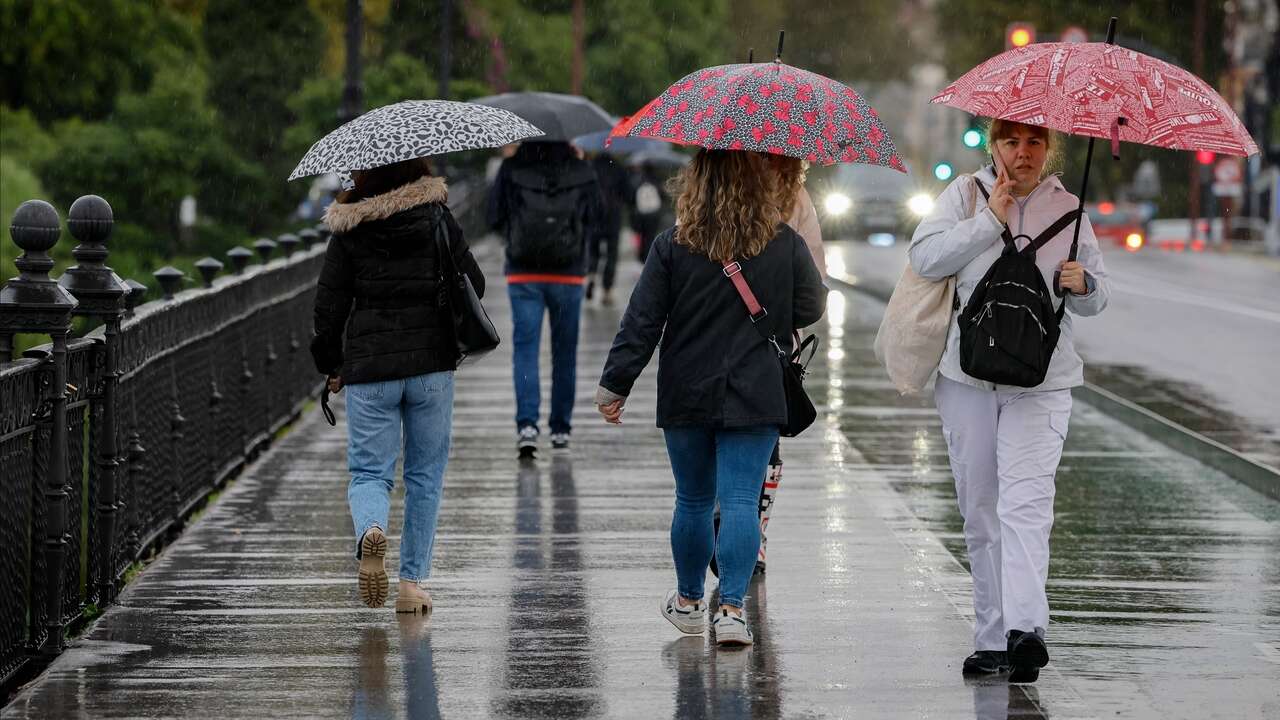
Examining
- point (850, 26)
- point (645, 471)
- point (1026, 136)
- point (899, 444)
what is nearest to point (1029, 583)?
point (1026, 136)

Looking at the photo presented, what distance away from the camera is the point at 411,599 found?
23.9 feet

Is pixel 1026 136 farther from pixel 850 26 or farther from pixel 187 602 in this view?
pixel 850 26

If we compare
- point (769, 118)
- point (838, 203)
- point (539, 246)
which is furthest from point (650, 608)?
point (838, 203)

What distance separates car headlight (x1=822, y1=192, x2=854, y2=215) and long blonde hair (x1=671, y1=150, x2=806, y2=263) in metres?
34.0

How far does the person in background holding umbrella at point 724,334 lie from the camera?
6609mm

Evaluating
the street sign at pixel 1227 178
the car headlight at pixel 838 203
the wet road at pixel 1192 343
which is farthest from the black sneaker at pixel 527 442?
the street sign at pixel 1227 178

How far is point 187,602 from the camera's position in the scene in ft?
24.7

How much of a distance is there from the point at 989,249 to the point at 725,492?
1167 millimetres

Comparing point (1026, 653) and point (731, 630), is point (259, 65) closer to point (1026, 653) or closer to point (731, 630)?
point (731, 630)

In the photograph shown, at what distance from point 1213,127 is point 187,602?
3.95 meters

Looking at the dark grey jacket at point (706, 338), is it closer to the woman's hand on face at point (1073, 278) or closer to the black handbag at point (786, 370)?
the black handbag at point (786, 370)

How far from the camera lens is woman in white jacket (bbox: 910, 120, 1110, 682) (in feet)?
20.5

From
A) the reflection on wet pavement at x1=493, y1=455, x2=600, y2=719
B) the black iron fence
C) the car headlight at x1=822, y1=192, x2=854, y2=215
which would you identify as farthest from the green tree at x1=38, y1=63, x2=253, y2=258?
the reflection on wet pavement at x1=493, y1=455, x2=600, y2=719

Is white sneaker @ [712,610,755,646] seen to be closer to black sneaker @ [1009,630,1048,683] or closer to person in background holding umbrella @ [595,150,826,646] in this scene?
person in background holding umbrella @ [595,150,826,646]
